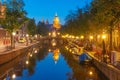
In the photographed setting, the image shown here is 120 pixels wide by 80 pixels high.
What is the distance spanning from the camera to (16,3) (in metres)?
68.6

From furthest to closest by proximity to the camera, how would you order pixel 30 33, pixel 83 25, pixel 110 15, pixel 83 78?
pixel 30 33, pixel 83 25, pixel 83 78, pixel 110 15

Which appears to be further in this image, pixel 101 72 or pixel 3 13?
pixel 3 13

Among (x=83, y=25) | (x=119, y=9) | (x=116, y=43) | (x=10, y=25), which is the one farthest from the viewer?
(x=83, y=25)

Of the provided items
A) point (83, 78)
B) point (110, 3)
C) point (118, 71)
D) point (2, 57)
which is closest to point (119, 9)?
point (110, 3)

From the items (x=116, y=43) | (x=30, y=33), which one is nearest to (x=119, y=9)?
(x=116, y=43)

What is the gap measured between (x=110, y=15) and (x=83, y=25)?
163 ft

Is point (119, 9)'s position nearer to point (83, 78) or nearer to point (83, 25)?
point (83, 78)

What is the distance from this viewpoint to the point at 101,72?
37.3m

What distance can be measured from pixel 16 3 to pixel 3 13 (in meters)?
3.48

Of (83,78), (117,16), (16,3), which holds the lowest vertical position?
(83,78)

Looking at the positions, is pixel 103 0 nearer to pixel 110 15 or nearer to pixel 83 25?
pixel 110 15

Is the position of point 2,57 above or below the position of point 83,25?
below

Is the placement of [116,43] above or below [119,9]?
below

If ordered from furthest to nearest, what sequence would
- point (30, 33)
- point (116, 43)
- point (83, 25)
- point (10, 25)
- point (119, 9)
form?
point (30, 33) → point (83, 25) → point (10, 25) → point (116, 43) → point (119, 9)
